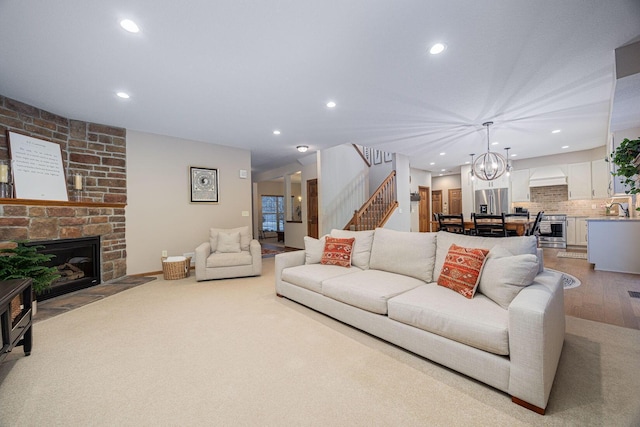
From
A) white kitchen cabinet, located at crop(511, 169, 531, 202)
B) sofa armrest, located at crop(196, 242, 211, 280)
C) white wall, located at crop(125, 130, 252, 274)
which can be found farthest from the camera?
white kitchen cabinet, located at crop(511, 169, 531, 202)

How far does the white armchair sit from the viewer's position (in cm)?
420

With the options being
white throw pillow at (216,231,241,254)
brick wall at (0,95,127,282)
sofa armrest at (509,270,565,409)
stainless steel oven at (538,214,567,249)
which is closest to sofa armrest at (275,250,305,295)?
white throw pillow at (216,231,241,254)

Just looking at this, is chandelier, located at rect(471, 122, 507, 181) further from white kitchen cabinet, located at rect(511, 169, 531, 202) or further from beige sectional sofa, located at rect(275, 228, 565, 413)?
white kitchen cabinet, located at rect(511, 169, 531, 202)

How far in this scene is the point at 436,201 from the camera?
10.4m

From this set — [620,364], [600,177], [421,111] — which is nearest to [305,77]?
[421,111]

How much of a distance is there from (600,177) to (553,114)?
4.06m

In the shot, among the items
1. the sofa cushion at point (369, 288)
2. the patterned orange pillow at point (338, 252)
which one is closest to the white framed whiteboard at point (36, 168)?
the patterned orange pillow at point (338, 252)

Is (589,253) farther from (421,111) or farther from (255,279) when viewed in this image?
(255,279)

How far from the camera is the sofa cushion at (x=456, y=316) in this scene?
159cm

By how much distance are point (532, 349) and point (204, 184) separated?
5414 mm

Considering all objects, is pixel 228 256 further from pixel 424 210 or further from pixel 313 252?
pixel 424 210

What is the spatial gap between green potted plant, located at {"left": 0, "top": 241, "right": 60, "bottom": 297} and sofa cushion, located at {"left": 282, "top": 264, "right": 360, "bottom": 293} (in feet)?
8.51

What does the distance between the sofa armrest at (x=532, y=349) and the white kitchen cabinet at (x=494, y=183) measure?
7.52 m

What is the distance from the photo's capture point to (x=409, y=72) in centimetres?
278
